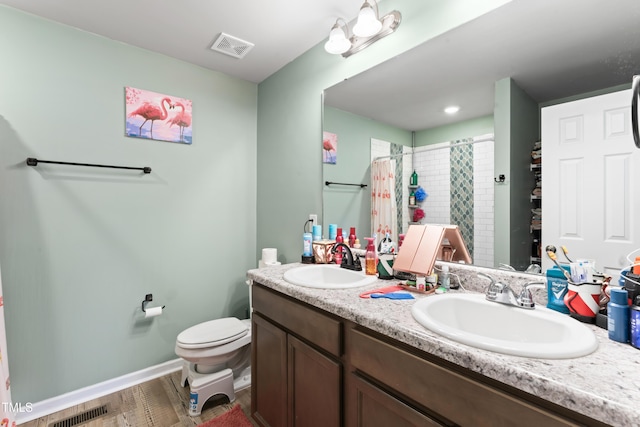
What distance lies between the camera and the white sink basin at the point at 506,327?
73 cm

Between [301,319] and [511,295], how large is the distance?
83 cm

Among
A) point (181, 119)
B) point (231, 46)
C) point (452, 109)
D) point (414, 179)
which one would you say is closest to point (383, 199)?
point (414, 179)

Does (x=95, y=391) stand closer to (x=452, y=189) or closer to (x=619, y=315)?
(x=452, y=189)

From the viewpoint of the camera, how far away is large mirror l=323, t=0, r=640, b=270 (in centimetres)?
104

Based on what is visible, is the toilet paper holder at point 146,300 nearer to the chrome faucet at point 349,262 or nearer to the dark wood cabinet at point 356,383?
the dark wood cabinet at point 356,383

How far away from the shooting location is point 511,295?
41.6 inches

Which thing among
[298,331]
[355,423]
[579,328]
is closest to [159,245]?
[298,331]

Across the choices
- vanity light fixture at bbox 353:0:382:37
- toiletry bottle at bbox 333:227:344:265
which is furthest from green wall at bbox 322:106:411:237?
vanity light fixture at bbox 353:0:382:37

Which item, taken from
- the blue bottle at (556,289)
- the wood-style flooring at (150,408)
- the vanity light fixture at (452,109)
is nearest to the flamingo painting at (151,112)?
the wood-style flooring at (150,408)

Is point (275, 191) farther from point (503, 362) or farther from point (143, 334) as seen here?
point (503, 362)

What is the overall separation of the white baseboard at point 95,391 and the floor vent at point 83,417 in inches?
5.4

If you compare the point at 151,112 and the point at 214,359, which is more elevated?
the point at 151,112

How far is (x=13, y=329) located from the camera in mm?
1753

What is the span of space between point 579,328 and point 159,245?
2452 millimetres
